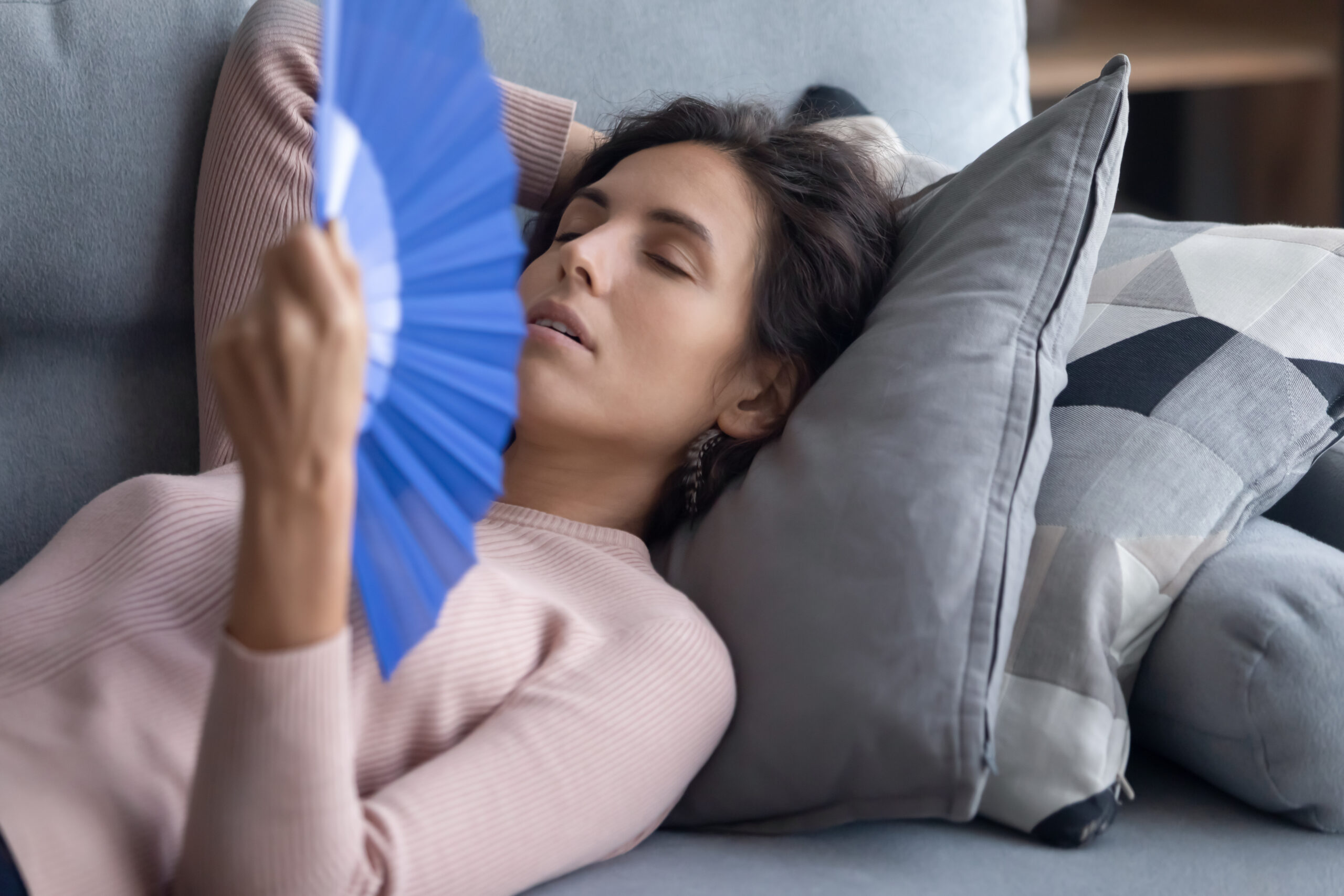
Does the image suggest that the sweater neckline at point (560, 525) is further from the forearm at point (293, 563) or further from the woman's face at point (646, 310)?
the forearm at point (293, 563)

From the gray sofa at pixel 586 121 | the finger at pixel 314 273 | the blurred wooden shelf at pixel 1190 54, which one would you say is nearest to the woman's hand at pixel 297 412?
the finger at pixel 314 273

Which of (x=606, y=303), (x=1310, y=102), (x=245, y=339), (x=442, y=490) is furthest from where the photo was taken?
(x=1310, y=102)

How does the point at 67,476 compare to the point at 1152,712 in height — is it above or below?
above

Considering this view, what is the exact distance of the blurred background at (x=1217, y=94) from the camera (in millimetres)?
2727

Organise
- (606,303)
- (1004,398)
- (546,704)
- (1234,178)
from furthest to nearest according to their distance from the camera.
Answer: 1. (1234,178)
2. (606,303)
3. (1004,398)
4. (546,704)

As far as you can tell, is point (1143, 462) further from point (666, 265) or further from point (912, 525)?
point (666, 265)

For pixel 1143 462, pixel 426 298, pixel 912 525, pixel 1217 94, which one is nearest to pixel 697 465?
pixel 912 525

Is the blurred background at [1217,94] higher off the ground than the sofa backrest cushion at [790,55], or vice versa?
the sofa backrest cushion at [790,55]

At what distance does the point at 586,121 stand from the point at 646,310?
0.52 m

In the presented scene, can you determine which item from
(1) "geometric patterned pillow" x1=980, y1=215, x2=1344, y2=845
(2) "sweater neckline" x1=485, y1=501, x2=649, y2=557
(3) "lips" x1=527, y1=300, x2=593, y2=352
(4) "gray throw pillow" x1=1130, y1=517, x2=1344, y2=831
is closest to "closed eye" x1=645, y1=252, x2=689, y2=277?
(3) "lips" x1=527, y1=300, x2=593, y2=352

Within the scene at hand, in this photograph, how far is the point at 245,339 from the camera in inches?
20.8

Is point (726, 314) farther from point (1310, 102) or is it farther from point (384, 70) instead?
point (1310, 102)

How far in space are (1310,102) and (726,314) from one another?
2.50 m

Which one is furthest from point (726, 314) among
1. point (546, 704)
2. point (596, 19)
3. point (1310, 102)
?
point (1310, 102)
